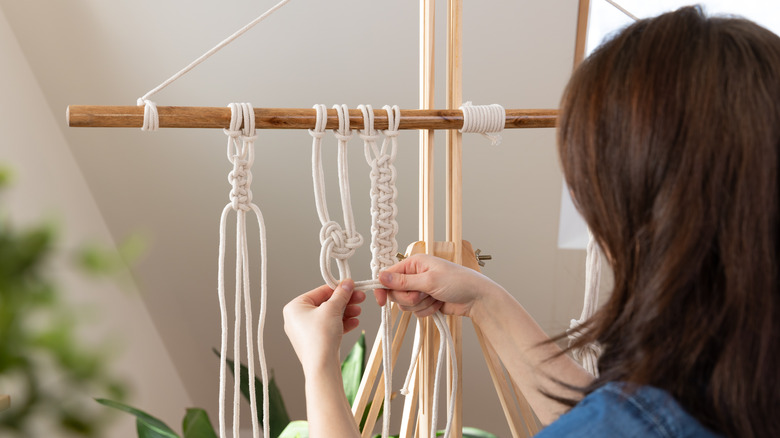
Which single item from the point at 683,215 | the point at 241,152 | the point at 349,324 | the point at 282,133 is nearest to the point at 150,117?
the point at 241,152

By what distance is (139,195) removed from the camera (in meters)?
1.66

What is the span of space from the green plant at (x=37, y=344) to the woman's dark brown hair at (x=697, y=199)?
44.3 inches

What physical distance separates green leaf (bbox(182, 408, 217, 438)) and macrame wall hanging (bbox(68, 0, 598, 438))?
0.59m

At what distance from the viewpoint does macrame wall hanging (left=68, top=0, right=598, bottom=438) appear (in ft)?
2.58

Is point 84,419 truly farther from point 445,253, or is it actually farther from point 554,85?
point 554,85

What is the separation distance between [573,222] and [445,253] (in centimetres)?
92

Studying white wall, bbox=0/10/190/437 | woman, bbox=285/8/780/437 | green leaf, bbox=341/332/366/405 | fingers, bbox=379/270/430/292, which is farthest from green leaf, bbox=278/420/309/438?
woman, bbox=285/8/780/437

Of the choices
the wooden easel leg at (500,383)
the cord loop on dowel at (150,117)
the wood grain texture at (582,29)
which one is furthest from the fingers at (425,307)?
the wood grain texture at (582,29)

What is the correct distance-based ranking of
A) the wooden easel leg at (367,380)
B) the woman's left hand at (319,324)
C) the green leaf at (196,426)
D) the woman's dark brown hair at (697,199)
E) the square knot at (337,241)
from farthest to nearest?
1. the green leaf at (196,426)
2. the wooden easel leg at (367,380)
3. the square knot at (337,241)
4. the woman's left hand at (319,324)
5. the woman's dark brown hair at (697,199)

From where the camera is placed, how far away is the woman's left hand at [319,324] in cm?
71

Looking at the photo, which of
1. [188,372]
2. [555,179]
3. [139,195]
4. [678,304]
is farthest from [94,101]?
[678,304]

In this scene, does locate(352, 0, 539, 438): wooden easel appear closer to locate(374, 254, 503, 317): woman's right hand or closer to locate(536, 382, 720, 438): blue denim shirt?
locate(374, 254, 503, 317): woman's right hand

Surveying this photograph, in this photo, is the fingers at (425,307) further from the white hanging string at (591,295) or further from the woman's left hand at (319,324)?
the white hanging string at (591,295)

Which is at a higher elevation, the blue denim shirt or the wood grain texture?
the wood grain texture
